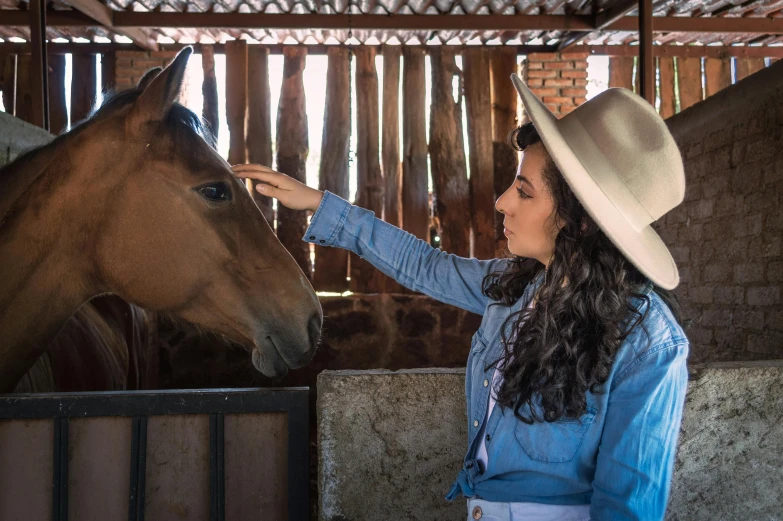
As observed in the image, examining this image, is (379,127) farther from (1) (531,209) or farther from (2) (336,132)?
(1) (531,209)

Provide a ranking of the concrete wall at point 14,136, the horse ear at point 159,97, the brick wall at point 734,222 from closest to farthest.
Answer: the horse ear at point 159,97
the concrete wall at point 14,136
the brick wall at point 734,222

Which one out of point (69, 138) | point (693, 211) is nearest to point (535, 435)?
point (69, 138)

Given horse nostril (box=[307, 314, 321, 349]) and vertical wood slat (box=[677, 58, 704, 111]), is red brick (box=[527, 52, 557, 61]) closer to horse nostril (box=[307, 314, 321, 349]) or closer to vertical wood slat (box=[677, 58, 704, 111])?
vertical wood slat (box=[677, 58, 704, 111])

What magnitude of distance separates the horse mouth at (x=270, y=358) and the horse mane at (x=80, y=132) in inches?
27.6

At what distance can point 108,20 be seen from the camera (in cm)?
574

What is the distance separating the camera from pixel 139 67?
6.62 m

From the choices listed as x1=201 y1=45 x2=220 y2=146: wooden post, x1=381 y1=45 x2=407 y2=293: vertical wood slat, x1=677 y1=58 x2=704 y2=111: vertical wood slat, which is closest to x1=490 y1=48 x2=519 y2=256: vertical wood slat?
x1=381 y1=45 x2=407 y2=293: vertical wood slat

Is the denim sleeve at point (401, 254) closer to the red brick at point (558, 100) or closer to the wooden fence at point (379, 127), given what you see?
the wooden fence at point (379, 127)

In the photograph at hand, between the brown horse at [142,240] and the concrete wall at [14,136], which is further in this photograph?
the concrete wall at [14,136]

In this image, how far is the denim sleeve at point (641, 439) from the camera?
3.78ft

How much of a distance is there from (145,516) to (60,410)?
1.25 ft

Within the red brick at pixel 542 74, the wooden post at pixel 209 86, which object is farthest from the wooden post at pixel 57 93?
the red brick at pixel 542 74

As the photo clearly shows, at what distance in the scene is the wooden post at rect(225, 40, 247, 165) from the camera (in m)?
6.59

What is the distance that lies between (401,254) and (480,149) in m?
5.00
